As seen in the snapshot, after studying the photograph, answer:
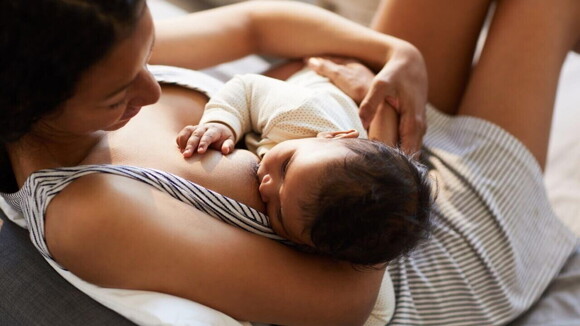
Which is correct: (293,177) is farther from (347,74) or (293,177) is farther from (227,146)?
(347,74)

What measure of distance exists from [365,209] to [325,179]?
0.26 feet

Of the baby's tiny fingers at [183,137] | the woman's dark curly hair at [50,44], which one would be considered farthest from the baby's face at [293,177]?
the woman's dark curly hair at [50,44]

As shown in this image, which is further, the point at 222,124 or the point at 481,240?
the point at 481,240

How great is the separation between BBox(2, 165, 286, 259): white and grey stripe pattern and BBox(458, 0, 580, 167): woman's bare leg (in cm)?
67

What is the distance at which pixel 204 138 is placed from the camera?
1039 millimetres

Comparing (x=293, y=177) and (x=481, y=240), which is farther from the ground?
(x=293, y=177)

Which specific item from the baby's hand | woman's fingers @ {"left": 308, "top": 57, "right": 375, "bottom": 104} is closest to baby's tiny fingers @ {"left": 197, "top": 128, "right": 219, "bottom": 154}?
the baby's hand

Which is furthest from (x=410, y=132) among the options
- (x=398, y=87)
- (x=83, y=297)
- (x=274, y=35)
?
(x=83, y=297)

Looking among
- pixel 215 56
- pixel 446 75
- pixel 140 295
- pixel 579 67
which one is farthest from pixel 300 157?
pixel 579 67

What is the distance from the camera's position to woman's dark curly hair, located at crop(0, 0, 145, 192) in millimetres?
706

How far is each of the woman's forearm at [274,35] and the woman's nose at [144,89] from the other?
0.44 m

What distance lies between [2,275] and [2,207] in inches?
5.6

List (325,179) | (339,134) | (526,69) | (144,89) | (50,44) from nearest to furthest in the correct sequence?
(50,44) → (144,89) → (325,179) → (339,134) → (526,69)

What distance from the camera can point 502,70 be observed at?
55.3 inches
